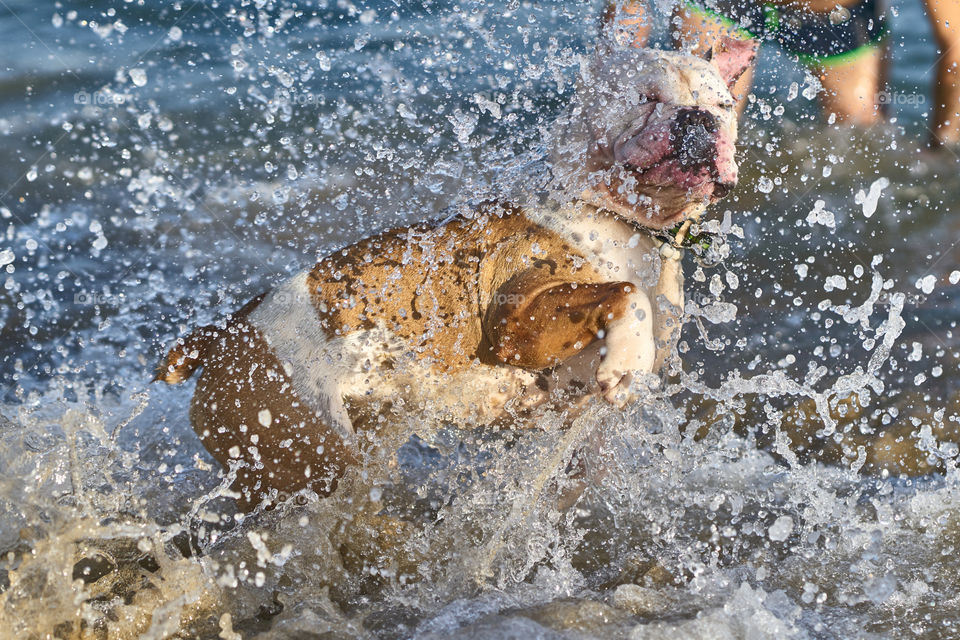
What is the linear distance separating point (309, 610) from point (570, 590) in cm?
73

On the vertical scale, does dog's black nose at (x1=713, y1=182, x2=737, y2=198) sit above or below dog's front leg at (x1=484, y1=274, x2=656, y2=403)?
above

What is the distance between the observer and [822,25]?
4070 mm

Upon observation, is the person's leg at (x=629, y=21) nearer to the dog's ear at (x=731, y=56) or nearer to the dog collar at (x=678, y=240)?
the dog's ear at (x=731, y=56)

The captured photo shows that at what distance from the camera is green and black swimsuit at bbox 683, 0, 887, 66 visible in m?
4.03

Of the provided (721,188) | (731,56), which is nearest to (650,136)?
(721,188)

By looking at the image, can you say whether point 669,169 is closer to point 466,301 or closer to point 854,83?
point 466,301

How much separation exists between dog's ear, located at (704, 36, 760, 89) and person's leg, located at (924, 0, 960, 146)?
87.3 inches

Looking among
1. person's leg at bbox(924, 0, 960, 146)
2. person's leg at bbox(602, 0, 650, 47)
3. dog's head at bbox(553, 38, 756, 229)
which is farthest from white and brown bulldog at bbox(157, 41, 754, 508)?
person's leg at bbox(924, 0, 960, 146)

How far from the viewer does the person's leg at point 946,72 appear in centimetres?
412

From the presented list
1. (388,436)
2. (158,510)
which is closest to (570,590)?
(388,436)

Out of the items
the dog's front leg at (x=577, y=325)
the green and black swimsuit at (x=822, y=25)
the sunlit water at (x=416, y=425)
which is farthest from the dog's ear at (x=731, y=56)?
the green and black swimsuit at (x=822, y=25)

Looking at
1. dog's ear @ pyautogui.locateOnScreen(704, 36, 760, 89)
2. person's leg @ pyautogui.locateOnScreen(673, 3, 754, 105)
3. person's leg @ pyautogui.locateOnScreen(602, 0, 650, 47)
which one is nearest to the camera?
dog's ear @ pyautogui.locateOnScreen(704, 36, 760, 89)

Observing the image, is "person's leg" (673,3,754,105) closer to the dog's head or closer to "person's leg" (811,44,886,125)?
the dog's head

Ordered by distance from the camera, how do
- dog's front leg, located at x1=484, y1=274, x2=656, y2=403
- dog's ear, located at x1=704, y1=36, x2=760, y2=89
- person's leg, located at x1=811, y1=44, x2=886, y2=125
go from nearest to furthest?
1. dog's front leg, located at x1=484, y1=274, x2=656, y2=403
2. dog's ear, located at x1=704, y1=36, x2=760, y2=89
3. person's leg, located at x1=811, y1=44, x2=886, y2=125
